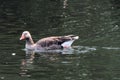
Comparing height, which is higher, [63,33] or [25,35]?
[25,35]

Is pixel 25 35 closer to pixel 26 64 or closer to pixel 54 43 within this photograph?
pixel 54 43

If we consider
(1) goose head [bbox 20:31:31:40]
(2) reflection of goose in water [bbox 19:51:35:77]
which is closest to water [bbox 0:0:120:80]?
(2) reflection of goose in water [bbox 19:51:35:77]

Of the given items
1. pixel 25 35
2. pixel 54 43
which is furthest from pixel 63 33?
pixel 54 43

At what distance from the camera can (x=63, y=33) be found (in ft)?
93.0

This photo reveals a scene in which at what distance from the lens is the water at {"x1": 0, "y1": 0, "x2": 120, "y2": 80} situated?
20219 millimetres

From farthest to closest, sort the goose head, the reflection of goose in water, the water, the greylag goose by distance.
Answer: the goose head < the greylag goose < the reflection of goose in water < the water

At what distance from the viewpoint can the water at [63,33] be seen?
20.2 meters

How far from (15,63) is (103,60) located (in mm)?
3176

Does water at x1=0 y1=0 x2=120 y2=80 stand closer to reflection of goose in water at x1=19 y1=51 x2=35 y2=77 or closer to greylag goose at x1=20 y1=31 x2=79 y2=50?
reflection of goose in water at x1=19 y1=51 x2=35 y2=77

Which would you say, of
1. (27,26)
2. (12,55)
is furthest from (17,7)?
(12,55)

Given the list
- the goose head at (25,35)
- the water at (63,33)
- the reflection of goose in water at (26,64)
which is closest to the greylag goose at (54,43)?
the water at (63,33)

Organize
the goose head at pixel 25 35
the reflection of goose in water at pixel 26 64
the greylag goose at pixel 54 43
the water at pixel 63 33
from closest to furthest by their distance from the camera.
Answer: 1. the water at pixel 63 33
2. the reflection of goose in water at pixel 26 64
3. the greylag goose at pixel 54 43
4. the goose head at pixel 25 35

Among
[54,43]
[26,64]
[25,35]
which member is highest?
[25,35]

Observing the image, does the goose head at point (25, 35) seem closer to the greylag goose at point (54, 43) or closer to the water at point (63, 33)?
the water at point (63, 33)
